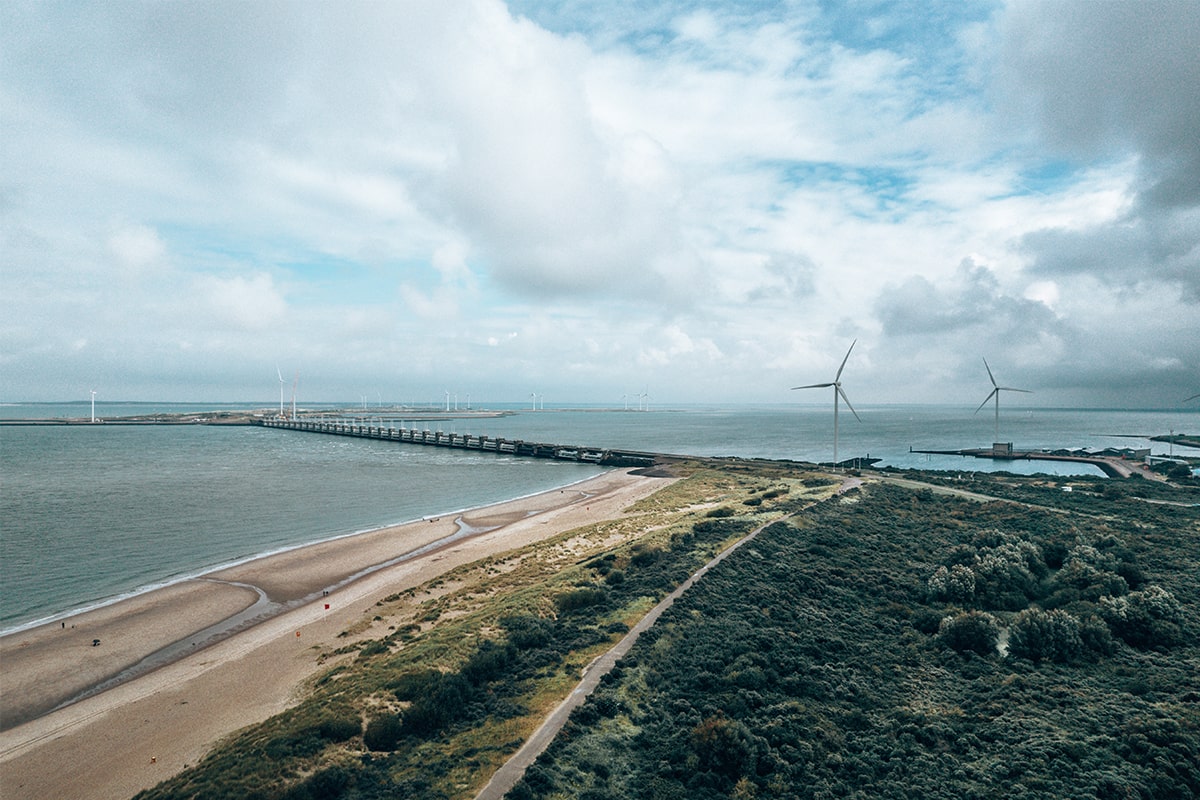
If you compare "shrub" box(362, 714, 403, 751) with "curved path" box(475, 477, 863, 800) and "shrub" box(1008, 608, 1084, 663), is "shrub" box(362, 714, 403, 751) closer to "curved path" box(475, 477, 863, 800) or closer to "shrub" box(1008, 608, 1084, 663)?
"curved path" box(475, 477, 863, 800)

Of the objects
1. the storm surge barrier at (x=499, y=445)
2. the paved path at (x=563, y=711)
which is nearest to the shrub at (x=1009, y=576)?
the paved path at (x=563, y=711)

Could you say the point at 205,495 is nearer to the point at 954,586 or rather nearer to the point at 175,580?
→ the point at 175,580

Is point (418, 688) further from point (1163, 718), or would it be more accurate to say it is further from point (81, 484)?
point (81, 484)

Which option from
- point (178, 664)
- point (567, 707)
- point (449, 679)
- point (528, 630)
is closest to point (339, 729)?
point (449, 679)

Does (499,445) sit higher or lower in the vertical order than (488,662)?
higher

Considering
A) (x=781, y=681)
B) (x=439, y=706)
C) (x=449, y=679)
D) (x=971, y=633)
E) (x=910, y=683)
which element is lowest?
(x=910, y=683)

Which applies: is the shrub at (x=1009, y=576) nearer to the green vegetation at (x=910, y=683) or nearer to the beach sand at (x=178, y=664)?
the green vegetation at (x=910, y=683)
